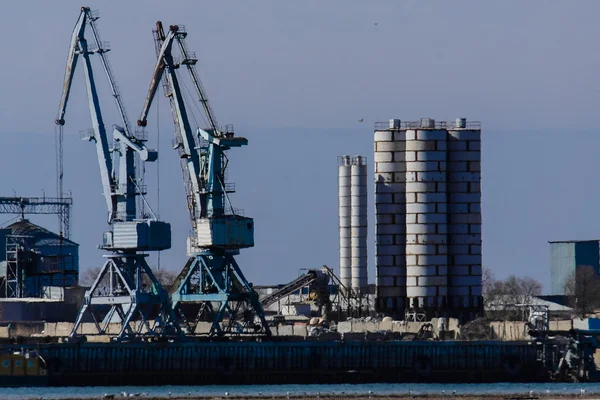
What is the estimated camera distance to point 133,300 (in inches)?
4990

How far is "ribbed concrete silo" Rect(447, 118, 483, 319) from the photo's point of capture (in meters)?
140

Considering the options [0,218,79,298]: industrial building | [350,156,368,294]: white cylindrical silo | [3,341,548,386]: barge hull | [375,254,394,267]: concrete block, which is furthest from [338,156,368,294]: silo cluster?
[3,341,548,386]: barge hull

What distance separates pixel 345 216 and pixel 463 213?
16.8 meters

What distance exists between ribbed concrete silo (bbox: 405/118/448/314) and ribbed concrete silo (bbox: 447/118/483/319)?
760 millimetres

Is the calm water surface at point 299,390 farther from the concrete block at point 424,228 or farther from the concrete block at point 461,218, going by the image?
the concrete block at point 461,218

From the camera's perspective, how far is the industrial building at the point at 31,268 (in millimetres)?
164250

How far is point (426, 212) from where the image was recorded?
457 ft

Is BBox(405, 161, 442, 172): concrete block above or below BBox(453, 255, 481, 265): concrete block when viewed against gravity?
above

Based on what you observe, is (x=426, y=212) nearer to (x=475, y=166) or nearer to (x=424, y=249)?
(x=424, y=249)

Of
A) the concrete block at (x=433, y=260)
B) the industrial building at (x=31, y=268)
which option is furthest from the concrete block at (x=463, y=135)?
the industrial building at (x=31, y=268)

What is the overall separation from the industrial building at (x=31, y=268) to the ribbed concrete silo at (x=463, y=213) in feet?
115

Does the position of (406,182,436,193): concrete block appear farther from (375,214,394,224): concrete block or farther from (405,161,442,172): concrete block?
(375,214,394,224): concrete block

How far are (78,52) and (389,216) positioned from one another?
78.2 ft

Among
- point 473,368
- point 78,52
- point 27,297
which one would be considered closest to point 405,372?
point 473,368
